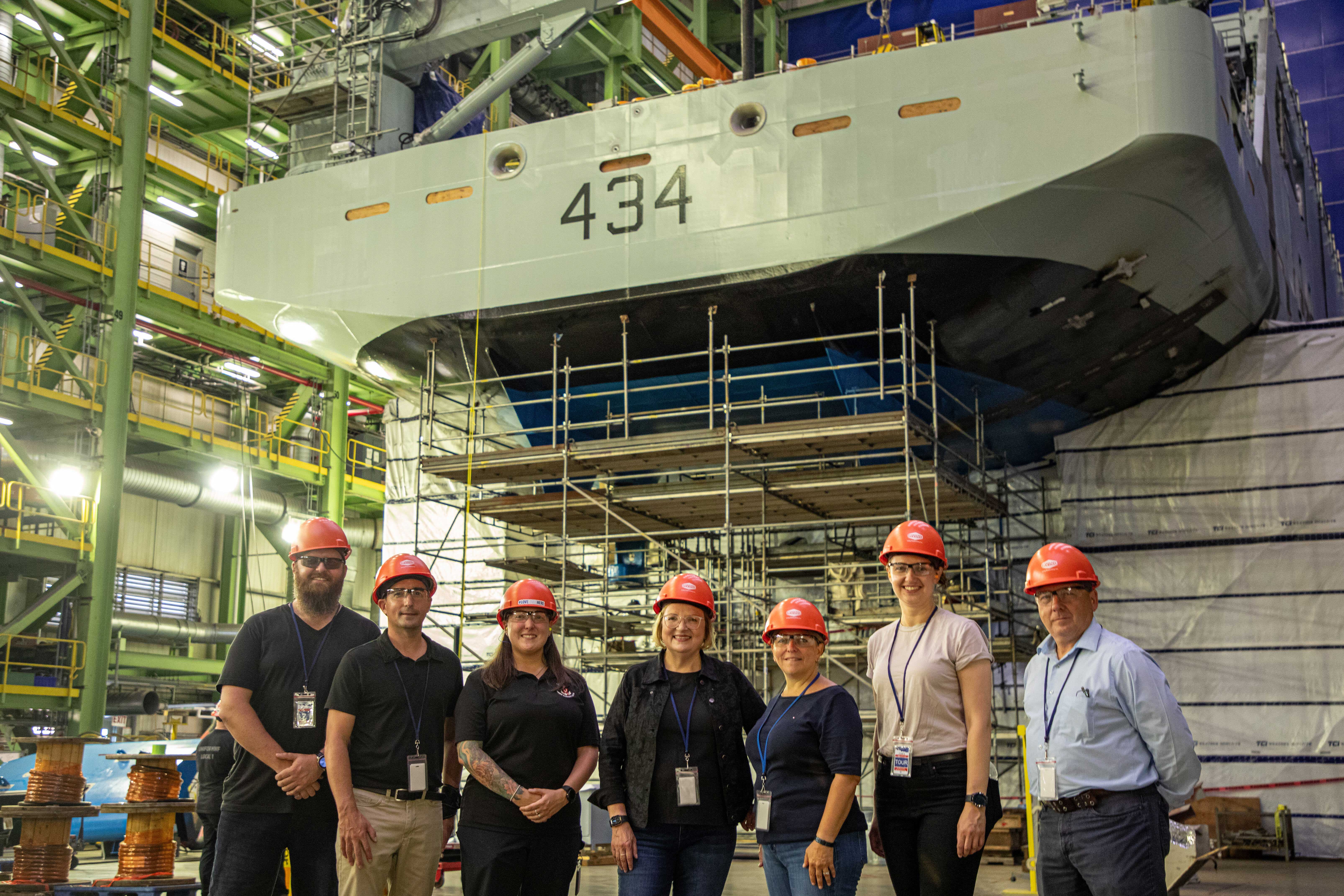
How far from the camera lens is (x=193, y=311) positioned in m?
25.5

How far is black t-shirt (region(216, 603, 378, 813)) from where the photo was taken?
16.2ft

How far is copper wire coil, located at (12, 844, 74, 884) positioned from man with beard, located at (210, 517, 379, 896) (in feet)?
19.9

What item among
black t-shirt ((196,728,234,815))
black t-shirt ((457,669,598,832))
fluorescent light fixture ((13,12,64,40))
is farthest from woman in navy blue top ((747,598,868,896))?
fluorescent light fixture ((13,12,64,40))

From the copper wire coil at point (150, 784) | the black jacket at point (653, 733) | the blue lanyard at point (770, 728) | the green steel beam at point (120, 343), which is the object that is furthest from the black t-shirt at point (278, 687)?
the green steel beam at point (120, 343)

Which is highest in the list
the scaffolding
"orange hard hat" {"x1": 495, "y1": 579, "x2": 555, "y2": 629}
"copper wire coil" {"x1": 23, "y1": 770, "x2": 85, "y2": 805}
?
the scaffolding

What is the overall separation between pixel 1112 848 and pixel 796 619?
147 cm

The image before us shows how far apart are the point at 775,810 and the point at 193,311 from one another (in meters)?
23.6

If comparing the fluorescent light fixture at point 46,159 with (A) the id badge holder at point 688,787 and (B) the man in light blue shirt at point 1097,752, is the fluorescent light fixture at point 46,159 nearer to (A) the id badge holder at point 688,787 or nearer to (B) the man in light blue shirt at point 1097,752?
(A) the id badge holder at point 688,787

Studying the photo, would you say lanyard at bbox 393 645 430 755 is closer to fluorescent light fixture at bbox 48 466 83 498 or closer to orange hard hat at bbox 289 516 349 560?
orange hard hat at bbox 289 516 349 560

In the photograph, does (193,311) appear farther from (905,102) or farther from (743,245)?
(905,102)

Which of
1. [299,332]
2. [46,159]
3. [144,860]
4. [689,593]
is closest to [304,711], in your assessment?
[689,593]

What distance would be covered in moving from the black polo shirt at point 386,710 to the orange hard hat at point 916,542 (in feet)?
6.75

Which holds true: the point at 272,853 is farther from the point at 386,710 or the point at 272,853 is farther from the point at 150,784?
the point at 150,784

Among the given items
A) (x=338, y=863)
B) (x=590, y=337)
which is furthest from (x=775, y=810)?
(x=590, y=337)
